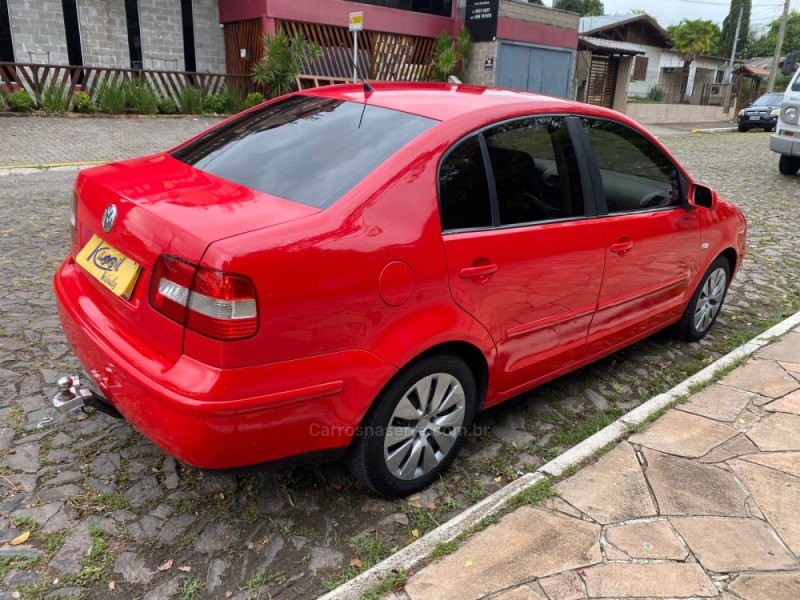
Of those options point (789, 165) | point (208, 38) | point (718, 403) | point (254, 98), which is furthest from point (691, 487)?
point (208, 38)

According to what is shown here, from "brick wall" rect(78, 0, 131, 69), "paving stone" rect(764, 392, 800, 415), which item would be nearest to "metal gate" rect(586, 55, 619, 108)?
"brick wall" rect(78, 0, 131, 69)

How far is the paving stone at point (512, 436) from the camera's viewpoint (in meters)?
3.35

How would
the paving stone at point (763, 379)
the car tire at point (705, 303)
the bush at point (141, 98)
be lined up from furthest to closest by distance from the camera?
the bush at point (141, 98) < the car tire at point (705, 303) < the paving stone at point (763, 379)

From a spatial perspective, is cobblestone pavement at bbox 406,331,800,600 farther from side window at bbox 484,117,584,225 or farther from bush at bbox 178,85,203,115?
bush at bbox 178,85,203,115

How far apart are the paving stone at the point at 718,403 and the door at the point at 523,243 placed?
2.47 ft

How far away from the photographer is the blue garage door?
69.2ft

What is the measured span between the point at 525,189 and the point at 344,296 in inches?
46.1

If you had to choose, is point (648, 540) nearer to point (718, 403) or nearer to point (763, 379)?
point (718, 403)

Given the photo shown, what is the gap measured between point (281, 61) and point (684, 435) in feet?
52.7

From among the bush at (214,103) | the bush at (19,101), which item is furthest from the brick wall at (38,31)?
the bush at (214,103)

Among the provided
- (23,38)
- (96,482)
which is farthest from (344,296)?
(23,38)

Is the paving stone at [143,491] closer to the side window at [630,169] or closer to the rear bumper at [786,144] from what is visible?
the side window at [630,169]

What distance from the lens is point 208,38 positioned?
1881cm

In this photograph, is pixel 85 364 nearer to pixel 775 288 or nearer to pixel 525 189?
pixel 525 189
